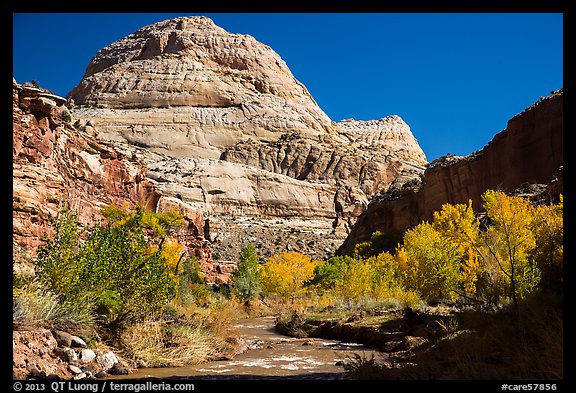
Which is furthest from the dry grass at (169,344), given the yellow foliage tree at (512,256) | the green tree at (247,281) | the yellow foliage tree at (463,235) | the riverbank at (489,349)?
the green tree at (247,281)

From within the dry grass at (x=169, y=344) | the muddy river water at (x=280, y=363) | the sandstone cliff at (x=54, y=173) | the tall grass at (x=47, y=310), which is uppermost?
the sandstone cliff at (x=54, y=173)

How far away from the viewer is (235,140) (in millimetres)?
129250

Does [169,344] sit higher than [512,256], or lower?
lower

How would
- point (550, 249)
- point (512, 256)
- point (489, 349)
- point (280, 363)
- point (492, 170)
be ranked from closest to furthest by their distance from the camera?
point (489, 349), point (550, 249), point (512, 256), point (280, 363), point (492, 170)

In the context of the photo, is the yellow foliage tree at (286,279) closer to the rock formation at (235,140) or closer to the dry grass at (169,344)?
the rock formation at (235,140)

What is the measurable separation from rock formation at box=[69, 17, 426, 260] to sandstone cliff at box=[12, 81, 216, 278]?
32.1m

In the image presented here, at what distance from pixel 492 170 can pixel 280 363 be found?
4143 cm

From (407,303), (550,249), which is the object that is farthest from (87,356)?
(407,303)

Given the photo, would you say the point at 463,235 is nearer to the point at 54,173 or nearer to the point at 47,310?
the point at 47,310

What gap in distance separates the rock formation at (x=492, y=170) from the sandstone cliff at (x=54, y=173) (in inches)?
1237

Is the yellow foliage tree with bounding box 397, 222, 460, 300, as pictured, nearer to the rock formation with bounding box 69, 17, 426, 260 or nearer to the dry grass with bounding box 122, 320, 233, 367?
the dry grass with bounding box 122, 320, 233, 367

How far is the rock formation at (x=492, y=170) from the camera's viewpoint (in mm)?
40438

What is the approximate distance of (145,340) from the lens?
38.6 feet
